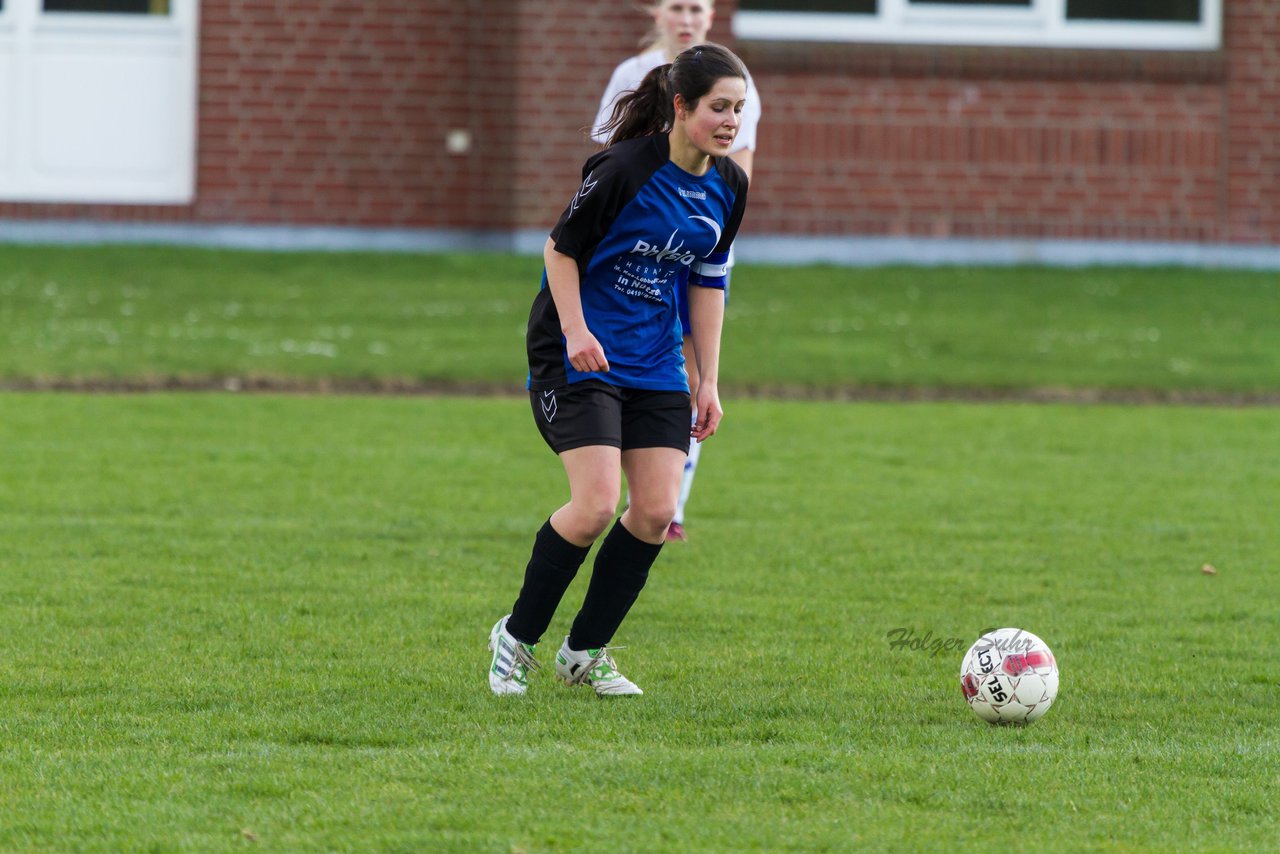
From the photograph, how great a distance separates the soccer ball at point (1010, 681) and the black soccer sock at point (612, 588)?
3.21ft

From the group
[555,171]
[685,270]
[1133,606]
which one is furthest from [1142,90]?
[685,270]

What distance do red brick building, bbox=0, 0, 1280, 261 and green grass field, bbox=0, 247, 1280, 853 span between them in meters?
4.28

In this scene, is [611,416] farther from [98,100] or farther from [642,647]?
[98,100]

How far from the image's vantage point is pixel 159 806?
4.27m

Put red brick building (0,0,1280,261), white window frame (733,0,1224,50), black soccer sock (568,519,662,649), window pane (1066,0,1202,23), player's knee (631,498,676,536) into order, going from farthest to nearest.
→ window pane (1066,0,1202,23) → white window frame (733,0,1224,50) → red brick building (0,0,1280,261) → black soccer sock (568,519,662,649) → player's knee (631,498,676,536)

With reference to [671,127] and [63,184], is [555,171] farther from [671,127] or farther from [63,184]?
[671,127]

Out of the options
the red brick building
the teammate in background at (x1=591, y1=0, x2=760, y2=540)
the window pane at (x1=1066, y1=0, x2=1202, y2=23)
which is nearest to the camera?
the teammate in background at (x1=591, y1=0, x2=760, y2=540)

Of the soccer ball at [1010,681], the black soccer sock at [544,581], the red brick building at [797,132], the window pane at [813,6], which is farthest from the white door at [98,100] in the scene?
→ the soccer ball at [1010,681]

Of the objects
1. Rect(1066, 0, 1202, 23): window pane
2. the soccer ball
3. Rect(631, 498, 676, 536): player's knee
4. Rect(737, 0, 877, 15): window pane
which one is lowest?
the soccer ball

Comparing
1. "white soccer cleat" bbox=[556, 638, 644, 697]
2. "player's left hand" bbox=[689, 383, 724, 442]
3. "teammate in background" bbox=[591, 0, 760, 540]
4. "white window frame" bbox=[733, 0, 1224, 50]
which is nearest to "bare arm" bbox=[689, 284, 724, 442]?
"player's left hand" bbox=[689, 383, 724, 442]

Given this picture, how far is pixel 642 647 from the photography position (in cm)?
626

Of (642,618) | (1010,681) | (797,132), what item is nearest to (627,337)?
(1010,681)

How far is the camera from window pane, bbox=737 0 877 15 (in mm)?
18406

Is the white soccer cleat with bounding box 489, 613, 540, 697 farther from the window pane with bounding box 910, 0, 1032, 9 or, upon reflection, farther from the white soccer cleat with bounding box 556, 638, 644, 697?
the window pane with bounding box 910, 0, 1032, 9
